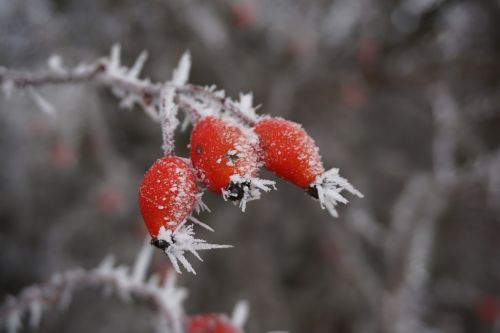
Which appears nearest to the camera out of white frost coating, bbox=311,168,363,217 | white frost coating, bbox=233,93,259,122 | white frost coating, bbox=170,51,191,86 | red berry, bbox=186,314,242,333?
white frost coating, bbox=311,168,363,217

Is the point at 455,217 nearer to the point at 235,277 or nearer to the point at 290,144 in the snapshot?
the point at 235,277

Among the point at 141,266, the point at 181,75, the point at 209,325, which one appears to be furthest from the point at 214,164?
the point at 141,266

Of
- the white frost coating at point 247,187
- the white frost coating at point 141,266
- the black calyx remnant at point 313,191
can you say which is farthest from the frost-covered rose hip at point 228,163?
the white frost coating at point 141,266

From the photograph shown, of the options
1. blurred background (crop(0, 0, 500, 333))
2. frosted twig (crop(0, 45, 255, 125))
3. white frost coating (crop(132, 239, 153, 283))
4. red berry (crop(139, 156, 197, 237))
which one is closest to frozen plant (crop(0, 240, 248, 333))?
white frost coating (crop(132, 239, 153, 283))

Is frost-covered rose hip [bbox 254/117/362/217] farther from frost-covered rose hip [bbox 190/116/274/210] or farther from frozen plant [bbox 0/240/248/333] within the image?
frozen plant [bbox 0/240/248/333]

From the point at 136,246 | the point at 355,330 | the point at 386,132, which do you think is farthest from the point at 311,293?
the point at 386,132

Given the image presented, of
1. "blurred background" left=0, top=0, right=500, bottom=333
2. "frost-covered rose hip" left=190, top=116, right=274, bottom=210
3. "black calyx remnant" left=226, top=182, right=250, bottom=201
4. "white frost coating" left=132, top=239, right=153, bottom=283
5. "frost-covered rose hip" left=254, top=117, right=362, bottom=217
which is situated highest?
"blurred background" left=0, top=0, right=500, bottom=333

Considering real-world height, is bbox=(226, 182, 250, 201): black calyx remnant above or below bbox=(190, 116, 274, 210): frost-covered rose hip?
below
